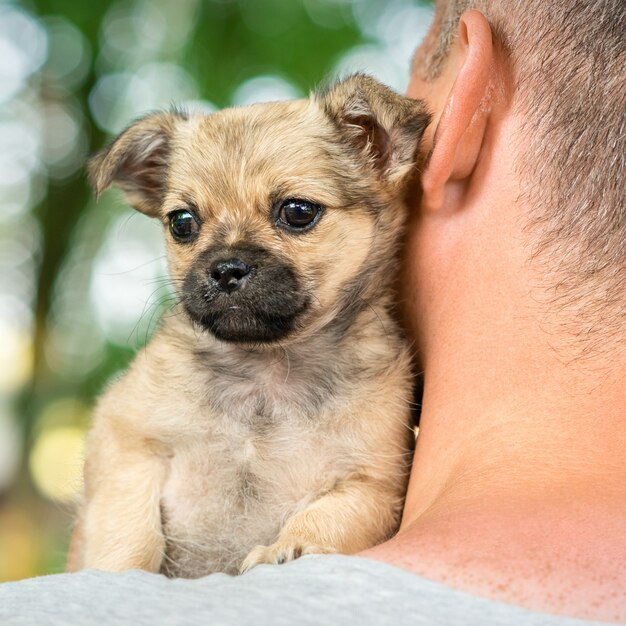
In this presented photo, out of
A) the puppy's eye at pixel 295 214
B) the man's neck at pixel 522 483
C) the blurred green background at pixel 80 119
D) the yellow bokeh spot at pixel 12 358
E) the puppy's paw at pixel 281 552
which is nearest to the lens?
the man's neck at pixel 522 483

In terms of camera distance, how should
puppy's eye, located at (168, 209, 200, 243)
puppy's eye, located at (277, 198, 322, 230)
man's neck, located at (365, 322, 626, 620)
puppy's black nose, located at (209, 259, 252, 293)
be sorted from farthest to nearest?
puppy's eye, located at (168, 209, 200, 243)
puppy's eye, located at (277, 198, 322, 230)
puppy's black nose, located at (209, 259, 252, 293)
man's neck, located at (365, 322, 626, 620)

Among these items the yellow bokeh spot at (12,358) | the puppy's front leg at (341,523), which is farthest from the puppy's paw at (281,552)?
the yellow bokeh spot at (12,358)

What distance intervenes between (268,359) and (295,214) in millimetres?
531

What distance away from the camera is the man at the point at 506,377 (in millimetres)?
1634

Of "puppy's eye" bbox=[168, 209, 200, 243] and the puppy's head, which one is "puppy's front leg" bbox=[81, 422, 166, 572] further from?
"puppy's eye" bbox=[168, 209, 200, 243]

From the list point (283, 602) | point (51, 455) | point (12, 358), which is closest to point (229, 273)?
point (283, 602)

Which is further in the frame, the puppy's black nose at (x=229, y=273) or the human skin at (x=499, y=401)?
the puppy's black nose at (x=229, y=273)

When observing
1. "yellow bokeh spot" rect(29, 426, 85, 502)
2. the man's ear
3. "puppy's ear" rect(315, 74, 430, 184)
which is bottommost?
"yellow bokeh spot" rect(29, 426, 85, 502)

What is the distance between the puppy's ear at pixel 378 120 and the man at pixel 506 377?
120mm

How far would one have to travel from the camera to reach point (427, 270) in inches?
105

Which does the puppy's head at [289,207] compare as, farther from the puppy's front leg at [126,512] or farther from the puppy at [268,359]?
the puppy's front leg at [126,512]

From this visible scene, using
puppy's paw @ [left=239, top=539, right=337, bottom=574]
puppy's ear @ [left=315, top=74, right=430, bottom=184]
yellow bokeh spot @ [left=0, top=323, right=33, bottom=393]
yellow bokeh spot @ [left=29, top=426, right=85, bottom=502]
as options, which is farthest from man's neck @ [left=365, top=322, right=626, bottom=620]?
yellow bokeh spot @ [left=0, top=323, right=33, bottom=393]

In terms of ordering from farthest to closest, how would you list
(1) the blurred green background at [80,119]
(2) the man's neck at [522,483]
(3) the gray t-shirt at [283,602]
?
1. (1) the blurred green background at [80,119]
2. (2) the man's neck at [522,483]
3. (3) the gray t-shirt at [283,602]

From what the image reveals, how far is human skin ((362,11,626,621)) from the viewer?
170 centimetres
